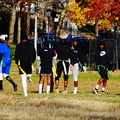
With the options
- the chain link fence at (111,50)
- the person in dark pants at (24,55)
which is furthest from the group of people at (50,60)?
the chain link fence at (111,50)

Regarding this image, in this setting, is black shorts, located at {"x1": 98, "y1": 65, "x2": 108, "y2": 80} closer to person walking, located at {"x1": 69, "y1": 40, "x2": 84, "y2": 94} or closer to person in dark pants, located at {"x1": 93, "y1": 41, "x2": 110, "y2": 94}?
person in dark pants, located at {"x1": 93, "y1": 41, "x2": 110, "y2": 94}

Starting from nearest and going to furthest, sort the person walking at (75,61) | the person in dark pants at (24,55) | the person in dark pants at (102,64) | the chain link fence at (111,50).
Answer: the person in dark pants at (24,55)
the person walking at (75,61)
the person in dark pants at (102,64)
the chain link fence at (111,50)

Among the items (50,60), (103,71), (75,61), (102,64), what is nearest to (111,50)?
(102,64)

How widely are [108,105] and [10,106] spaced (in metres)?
2.39

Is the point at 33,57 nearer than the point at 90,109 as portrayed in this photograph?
No

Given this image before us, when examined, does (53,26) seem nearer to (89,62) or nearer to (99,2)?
(99,2)

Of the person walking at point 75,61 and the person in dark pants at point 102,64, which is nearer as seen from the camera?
the person walking at point 75,61

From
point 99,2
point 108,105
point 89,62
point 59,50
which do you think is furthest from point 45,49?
point 99,2

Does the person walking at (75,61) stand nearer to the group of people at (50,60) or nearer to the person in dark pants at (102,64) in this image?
the group of people at (50,60)

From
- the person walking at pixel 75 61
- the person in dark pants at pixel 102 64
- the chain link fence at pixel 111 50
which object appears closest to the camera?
the person walking at pixel 75 61

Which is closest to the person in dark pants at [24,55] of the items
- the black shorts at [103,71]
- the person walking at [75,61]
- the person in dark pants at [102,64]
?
the person walking at [75,61]

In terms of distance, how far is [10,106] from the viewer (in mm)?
14641

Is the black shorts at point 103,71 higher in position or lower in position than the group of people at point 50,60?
lower

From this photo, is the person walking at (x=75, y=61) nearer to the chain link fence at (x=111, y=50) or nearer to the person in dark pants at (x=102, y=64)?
the person in dark pants at (x=102, y=64)
